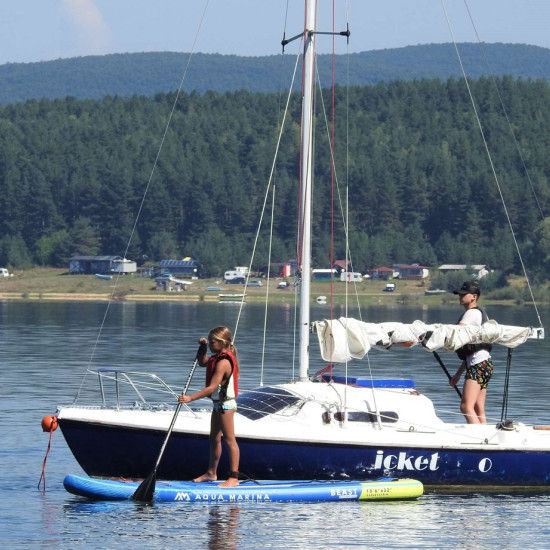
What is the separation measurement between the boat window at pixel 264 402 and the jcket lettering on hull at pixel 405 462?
149 cm

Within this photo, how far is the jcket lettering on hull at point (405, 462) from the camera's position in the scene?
2047 centimetres

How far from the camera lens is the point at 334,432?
2028 centimetres

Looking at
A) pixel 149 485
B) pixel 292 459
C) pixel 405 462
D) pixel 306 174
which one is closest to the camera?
pixel 149 485

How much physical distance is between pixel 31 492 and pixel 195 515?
3.12m

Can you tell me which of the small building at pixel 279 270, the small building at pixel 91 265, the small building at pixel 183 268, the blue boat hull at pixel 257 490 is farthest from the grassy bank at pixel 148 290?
the blue boat hull at pixel 257 490

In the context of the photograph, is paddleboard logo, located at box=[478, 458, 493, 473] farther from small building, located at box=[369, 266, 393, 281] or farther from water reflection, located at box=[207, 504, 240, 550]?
small building, located at box=[369, 266, 393, 281]

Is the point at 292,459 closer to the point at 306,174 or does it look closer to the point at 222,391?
the point at 222,391

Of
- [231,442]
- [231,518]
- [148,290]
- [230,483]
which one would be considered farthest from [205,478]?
[148,290]

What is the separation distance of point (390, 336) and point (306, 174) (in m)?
2.80

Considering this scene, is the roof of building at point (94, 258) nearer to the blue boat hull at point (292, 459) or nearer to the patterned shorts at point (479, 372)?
the patterned shorts at point (479, 372)

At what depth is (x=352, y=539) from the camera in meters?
18.0

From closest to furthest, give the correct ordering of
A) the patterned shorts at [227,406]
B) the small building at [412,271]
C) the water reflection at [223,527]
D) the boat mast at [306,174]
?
1. the water reflection at [223,527]
2. the patterned shorts at [227,406]
3. the boat mast at [306,174]
4. the small building at [412,271]

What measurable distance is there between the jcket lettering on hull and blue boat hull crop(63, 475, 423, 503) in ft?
1.02

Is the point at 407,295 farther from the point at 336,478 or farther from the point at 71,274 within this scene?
the point at 336,478
